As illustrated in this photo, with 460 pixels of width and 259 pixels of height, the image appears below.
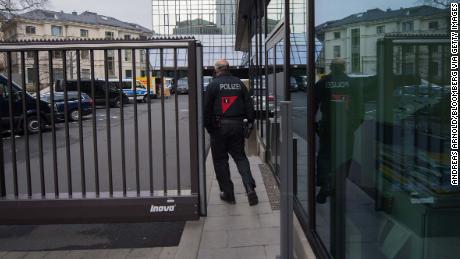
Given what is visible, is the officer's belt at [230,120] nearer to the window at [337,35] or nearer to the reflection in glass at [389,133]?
the reflection in glass at [389,133]

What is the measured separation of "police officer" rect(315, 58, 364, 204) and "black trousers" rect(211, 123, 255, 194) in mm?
2257

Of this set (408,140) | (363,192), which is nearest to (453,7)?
(408,140)

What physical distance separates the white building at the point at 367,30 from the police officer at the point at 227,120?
2296 millimetres

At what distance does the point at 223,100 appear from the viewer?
551 centimetres

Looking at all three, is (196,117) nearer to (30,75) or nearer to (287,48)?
(287,48)

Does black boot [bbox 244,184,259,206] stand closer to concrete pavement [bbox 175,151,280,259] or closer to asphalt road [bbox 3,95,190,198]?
concrete pavement [bbox 175,151,280,259]

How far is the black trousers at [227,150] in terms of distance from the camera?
5598 millimetres

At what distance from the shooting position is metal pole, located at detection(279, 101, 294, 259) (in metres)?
2.58

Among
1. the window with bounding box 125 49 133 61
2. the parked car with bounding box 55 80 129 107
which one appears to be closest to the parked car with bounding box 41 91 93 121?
the parked car with bounding box 55 80 129 107

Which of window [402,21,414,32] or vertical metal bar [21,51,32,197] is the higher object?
window [402,21,414,32]

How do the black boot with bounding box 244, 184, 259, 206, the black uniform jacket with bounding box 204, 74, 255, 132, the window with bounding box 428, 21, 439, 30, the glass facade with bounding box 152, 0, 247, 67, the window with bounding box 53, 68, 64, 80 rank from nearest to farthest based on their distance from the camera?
1. the window with bounding box 428, 21, 439, 30
2. the window with bounding box 53, 68, 64, 80
3. the black uniform jacket with bounding box 204, 74, 255, 132
4. the black boot with bounding box 244, 184, 259, 206
5. the glass facade with bounding box 152, 0, 247, 67

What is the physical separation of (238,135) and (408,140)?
389 cm

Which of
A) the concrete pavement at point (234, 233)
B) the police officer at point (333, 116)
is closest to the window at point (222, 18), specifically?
the concrete pavement at point (234, 233)

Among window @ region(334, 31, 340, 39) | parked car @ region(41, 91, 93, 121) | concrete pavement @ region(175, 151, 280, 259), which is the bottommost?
concrete pavement @ region(175, 151, 280, 259)
